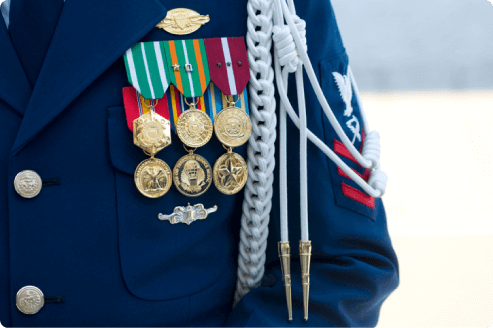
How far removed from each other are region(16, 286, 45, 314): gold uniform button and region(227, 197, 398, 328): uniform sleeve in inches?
10.3

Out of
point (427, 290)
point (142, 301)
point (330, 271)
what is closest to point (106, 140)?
point (142, 301)

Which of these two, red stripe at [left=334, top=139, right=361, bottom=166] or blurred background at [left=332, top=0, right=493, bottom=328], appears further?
blurred background at [left=332, top=0, right=493, bottom=328]

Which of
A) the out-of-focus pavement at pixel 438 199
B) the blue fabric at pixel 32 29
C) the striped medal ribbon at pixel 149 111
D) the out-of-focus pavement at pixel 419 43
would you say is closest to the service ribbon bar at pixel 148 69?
the striped medal ribbon at pixel 149 111

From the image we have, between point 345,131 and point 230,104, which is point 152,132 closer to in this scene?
point 230,104

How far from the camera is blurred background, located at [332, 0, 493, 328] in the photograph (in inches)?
78.8

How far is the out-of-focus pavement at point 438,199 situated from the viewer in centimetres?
190

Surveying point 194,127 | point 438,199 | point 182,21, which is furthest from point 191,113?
point 438,199

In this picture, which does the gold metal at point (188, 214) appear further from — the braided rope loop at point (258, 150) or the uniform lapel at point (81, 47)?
the uniform lapel at point (81, 47)

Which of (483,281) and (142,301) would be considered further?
(483,281)

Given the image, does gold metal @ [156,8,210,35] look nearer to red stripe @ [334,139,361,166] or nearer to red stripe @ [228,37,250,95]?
red stripe @ [228,37,250,95]

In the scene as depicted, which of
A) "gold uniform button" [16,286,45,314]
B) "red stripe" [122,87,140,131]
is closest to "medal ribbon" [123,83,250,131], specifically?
"red stripe" [122,87,140,131]

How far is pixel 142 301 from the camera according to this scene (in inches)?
24.7

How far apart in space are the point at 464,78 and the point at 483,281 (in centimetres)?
418

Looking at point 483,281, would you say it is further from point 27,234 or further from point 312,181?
point 27,234
